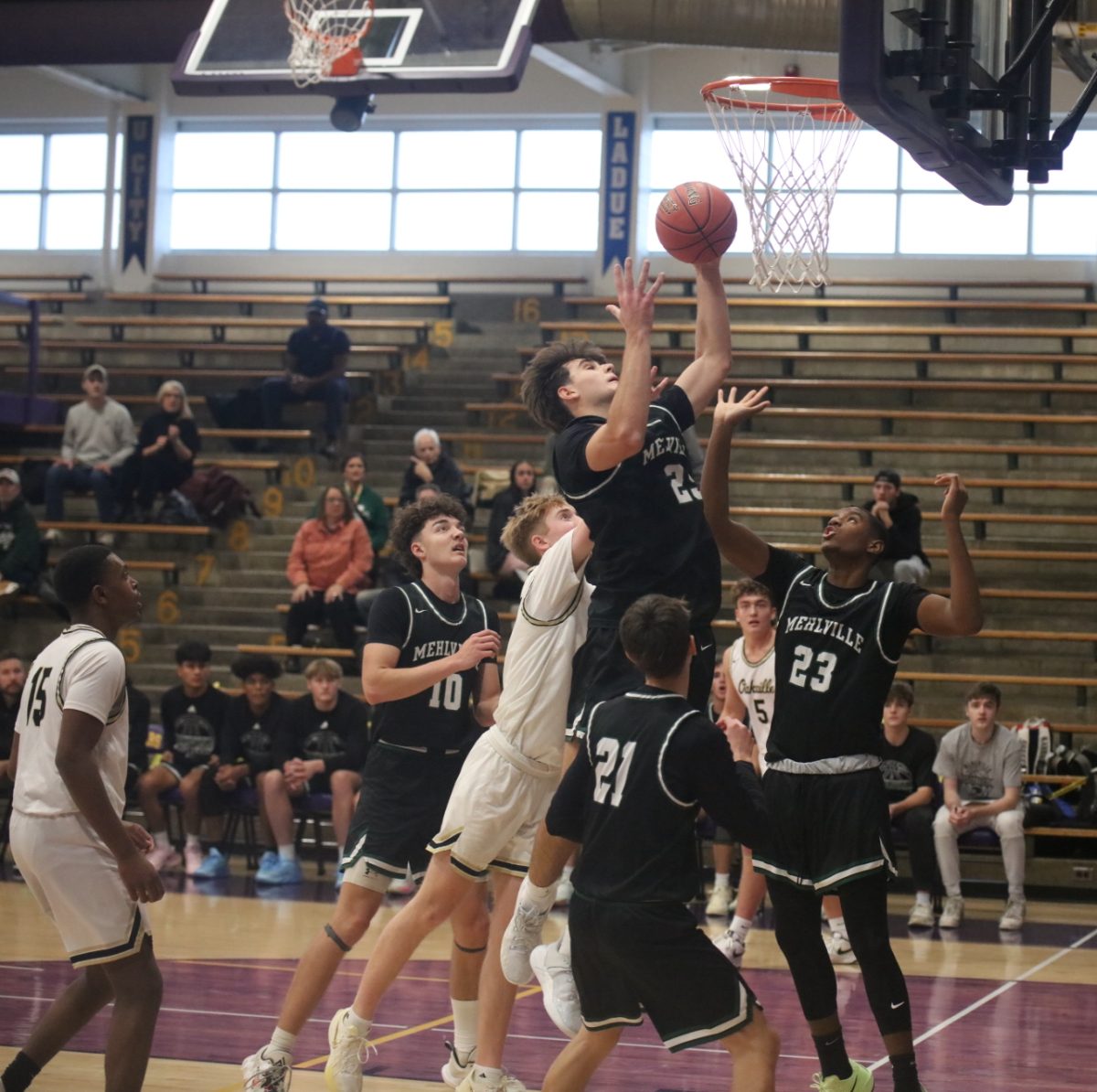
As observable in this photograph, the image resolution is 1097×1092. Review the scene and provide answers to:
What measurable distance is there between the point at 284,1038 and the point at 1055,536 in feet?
30.5

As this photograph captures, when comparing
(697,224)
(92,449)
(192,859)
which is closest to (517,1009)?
(697,224)

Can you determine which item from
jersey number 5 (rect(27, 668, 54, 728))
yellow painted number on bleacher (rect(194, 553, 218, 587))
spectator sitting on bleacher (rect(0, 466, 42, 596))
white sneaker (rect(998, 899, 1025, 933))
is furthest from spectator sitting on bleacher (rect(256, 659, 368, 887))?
jersey number 5 (rect(27, 668, 54, 728))

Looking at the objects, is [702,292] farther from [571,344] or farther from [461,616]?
[461,616]

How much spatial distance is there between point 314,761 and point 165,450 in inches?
174

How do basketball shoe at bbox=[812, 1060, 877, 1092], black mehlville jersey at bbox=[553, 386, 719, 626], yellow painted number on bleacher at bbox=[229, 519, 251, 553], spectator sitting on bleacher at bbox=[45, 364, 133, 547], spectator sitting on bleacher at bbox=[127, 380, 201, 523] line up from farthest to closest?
yellow painted number on bleacher at bbox=[229, 519, 251, 553]
spectator sitting on bleacher at bbox=[45, 364, 133, 547]
spectator sitting on bleacher at bbox=[127, 380, 201, 523]
basketball shoe at bbox=[812, 1060, 877, 1092]
black mehlville jersey at bbox=[553, 386, 719, 626]

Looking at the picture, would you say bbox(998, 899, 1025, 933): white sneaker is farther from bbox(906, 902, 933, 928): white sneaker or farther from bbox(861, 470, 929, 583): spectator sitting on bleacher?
bbox(861, 470, 929, 583): spectator sitting on bleacher

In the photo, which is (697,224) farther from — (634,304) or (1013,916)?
(1013,916)

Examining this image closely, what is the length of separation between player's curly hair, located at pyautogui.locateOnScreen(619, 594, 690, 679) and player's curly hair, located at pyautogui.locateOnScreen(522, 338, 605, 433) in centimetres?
89

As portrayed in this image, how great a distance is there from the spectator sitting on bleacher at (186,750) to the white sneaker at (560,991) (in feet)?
21.0

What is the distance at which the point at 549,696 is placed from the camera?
4.68 meters

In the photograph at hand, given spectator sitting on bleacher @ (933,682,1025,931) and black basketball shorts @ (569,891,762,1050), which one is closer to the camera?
black basketball shorts @ (569,891,762,1050)

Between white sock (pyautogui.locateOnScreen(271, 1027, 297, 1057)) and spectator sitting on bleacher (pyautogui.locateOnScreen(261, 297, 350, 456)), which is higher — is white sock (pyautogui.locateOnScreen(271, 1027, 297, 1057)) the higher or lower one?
the lower one

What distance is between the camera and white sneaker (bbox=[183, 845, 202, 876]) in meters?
10.1

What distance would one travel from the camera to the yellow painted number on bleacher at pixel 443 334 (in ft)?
55.7
